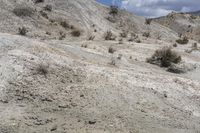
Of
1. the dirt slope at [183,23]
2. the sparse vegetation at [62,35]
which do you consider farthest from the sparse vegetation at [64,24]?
the dirt slope at [183,23]

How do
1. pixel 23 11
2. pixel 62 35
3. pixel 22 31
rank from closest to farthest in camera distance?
pixel 22 31 < pixel 62 35 < pixel 23 11

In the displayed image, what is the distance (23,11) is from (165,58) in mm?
10381

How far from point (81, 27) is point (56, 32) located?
411 cm

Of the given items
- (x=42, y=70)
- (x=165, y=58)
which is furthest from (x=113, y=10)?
(x=42, y=70)

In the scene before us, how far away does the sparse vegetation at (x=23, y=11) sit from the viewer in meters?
33.1

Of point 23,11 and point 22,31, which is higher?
point 23,11

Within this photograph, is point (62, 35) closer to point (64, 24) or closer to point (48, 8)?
point (64, 24)

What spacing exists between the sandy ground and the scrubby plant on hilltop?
16.8 ft

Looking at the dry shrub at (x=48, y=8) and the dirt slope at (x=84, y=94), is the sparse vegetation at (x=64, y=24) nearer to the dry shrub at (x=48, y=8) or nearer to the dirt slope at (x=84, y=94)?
the dry shrub at (x=48, y=8)

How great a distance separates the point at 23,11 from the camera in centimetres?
3353

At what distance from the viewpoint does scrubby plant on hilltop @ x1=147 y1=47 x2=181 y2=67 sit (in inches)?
1125

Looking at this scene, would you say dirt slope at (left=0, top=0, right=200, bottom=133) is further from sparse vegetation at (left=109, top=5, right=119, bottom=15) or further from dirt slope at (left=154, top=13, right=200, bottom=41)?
dirt slope at (left=154, top=13, right=200, bottom=41)

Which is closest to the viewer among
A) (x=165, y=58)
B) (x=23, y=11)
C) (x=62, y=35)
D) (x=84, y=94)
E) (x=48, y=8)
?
(x=84, y=94)

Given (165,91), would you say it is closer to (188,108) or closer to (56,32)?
(188,108)
